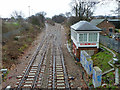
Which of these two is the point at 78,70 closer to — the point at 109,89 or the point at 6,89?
the point at 109,89

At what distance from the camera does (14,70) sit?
10.7 m

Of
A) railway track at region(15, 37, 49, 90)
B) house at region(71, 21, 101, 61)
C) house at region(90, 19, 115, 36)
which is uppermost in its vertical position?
house at region(90, 19, 115, 36)

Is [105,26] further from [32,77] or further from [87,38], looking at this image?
[32,77]

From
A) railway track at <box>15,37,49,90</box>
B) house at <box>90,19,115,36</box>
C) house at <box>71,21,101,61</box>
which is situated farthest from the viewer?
house at <box>90,19,115,36</box>

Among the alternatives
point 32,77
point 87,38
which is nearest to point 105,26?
point 87,38

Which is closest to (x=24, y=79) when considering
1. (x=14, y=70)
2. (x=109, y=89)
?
Result: (x=14, y=70)

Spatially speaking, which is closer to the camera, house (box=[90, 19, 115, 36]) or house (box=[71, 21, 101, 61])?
house (box=[71, 21, 101, 61])

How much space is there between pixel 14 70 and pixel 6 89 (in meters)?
3.32

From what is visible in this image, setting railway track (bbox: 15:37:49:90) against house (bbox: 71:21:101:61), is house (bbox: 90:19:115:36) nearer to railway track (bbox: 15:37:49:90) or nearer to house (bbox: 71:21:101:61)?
house (bbox: 71:21:101:61)

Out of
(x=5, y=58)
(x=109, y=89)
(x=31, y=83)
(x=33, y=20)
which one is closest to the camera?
(x=109, y=89)

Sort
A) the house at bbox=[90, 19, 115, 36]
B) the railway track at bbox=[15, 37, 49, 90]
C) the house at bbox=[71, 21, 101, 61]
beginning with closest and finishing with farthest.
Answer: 1. the railway track at bbox=[15, 37, 49, 90]
2. the house at bbox=[71, 21, 101, 61]
3. the house at bbox=[90, 19, 115, 36]

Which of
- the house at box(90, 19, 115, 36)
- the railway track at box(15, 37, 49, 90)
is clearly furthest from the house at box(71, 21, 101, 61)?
the house at box(90, 19, 115, 36)

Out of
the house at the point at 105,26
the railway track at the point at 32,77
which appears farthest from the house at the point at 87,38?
the house at the point at 105,26

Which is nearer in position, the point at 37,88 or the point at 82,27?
the point at 37,88
